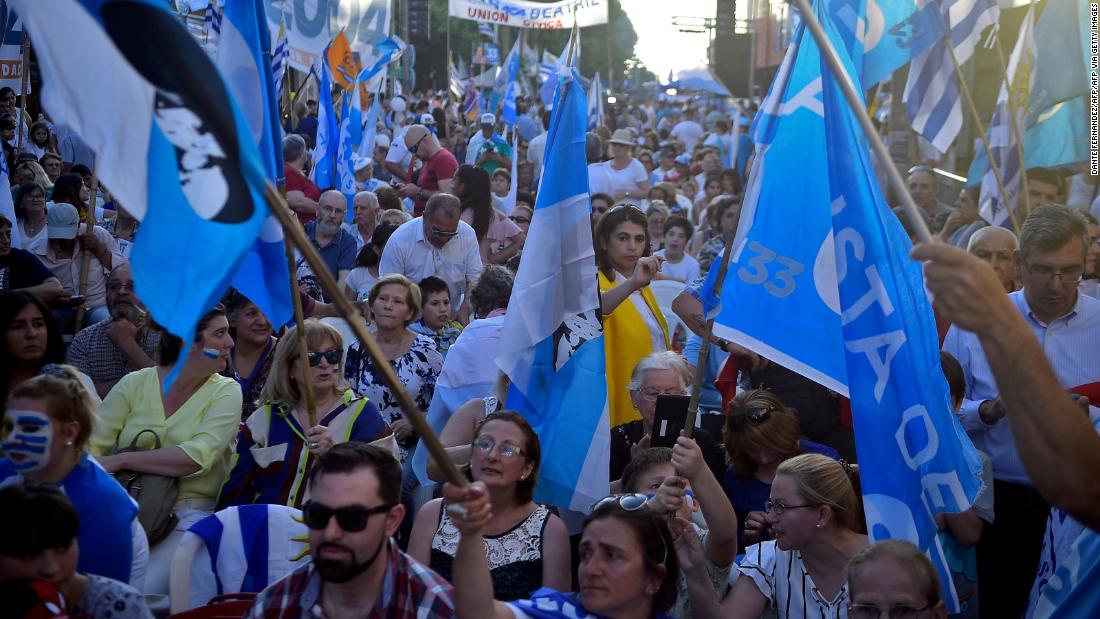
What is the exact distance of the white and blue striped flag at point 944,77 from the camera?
8367 mm

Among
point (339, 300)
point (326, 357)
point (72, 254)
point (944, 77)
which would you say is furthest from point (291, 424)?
point (944, 77)

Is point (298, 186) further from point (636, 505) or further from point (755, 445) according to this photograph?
point (636, 505)

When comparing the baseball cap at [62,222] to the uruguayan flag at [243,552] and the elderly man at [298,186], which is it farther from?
the uruguayan flag at [243,552]

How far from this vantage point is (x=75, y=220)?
30.6ft

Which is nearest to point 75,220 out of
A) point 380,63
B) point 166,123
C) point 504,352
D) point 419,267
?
point 419,267

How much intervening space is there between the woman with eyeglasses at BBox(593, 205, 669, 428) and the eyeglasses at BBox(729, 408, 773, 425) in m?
0.77

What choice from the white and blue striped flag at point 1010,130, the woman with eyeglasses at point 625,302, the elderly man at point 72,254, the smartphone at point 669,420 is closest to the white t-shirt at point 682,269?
the white and blue striped flag at point 1010,130

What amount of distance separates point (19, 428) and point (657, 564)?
213 cm

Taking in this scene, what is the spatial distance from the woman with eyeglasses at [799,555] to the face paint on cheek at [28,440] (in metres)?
2.12

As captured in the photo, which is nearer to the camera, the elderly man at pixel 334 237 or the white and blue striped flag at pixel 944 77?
the white and blue striped flag at pixel 944 77

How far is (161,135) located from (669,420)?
7.64 feet

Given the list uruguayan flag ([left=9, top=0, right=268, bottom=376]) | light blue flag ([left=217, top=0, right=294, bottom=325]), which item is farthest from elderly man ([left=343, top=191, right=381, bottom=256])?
uruguayan flag ([left=9, top=0, right=268, bottom=376])

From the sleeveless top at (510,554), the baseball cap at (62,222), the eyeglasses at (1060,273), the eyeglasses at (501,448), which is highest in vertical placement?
the eyeglasses at (1060,273)

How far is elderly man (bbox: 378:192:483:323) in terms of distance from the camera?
9.05 m
